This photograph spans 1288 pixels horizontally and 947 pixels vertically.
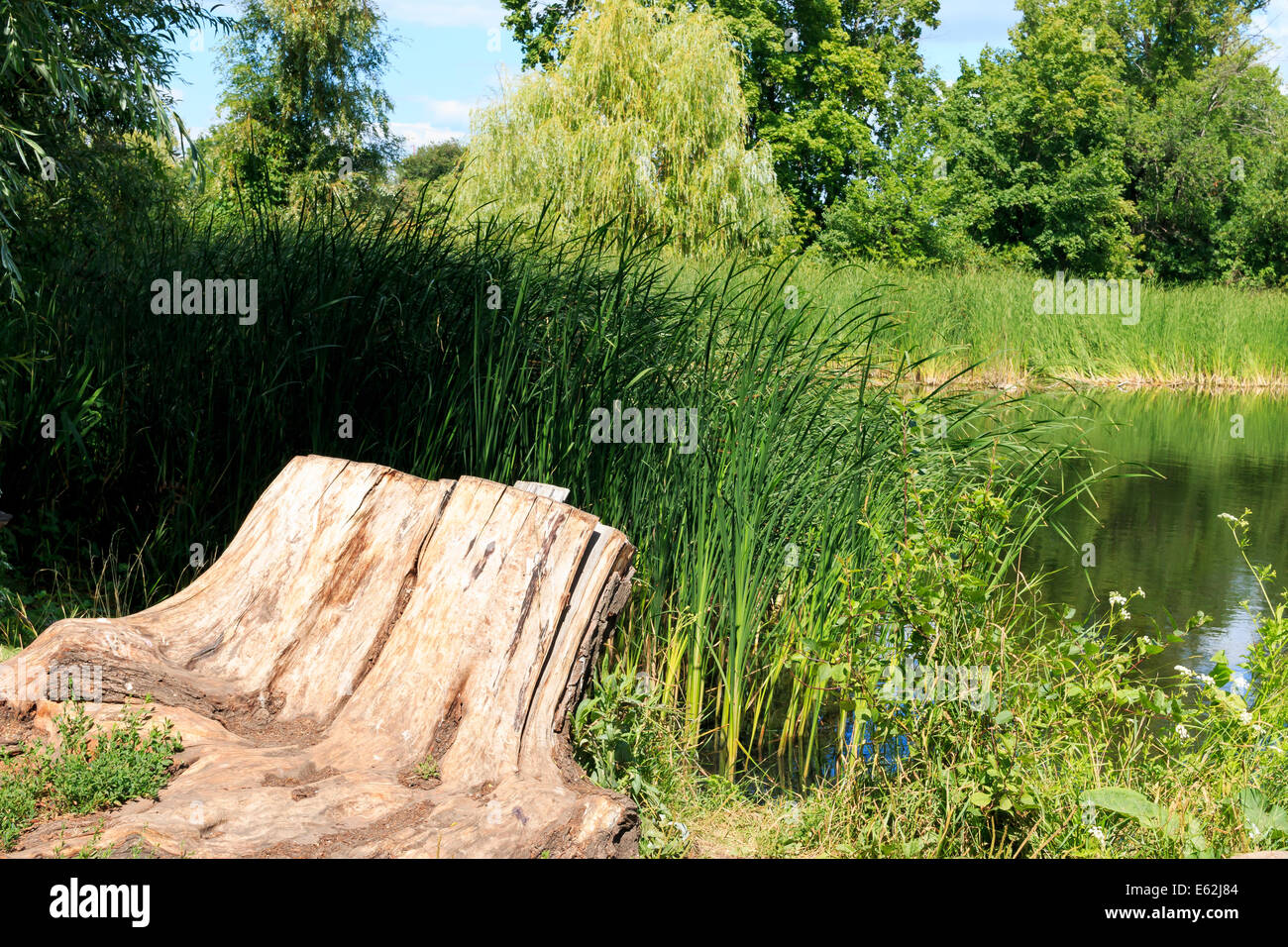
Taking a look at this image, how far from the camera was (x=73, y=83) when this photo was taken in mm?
4848

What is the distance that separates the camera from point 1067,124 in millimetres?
29297

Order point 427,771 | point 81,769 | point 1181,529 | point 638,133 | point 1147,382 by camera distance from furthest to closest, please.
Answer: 1. point 1147,382
2. point 638,133
3. point 1181,529
4. point 427,771
5. point 81,769

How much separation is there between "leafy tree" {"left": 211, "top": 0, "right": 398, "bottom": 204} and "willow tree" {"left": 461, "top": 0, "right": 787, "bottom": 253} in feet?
33.5

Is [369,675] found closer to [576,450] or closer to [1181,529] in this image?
[576,450]

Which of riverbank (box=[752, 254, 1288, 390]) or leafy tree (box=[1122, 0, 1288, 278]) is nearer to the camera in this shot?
riverbank (box=[752, 254, 1288, 390])

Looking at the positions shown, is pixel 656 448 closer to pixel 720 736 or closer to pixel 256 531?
pixel 720 736

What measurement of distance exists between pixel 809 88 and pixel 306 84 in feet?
45.3

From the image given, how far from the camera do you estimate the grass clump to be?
251 centimetres

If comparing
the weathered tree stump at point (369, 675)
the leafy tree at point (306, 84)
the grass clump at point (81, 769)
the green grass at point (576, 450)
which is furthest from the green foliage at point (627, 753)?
the leafy tree at point (306, 84)

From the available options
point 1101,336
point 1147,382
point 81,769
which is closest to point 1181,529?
point 81,769

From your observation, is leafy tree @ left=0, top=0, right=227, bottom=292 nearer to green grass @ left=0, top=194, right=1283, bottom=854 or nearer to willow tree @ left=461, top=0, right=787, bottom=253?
green grass @ left=0, top=194, right=1283, bottom=854

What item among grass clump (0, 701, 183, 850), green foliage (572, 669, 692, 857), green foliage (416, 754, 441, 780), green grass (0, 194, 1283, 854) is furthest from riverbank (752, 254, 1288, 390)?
grass clump (0, 701, 183, 850)

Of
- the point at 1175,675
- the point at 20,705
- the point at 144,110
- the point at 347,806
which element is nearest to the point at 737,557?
the point at 347,806
